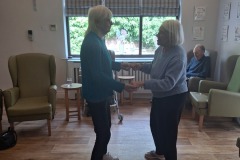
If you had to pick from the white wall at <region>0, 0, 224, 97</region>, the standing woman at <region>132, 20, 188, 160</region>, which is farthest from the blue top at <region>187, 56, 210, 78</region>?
the standing woman at <region>132, 20, 188, 160</region>

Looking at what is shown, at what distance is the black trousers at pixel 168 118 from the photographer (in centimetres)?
202

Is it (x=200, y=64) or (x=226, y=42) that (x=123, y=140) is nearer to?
(x=200, y=64)

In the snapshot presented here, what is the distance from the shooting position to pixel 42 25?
4.45 m

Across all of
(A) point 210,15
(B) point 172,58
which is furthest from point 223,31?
(B) point 172,58

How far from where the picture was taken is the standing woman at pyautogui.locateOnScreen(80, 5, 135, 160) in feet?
5.90

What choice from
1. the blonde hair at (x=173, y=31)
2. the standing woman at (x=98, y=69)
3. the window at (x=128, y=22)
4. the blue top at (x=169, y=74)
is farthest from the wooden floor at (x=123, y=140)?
the window at (x=128, y=22)

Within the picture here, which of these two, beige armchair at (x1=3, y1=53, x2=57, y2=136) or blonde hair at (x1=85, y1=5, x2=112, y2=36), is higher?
blonde hair at (x1=85, y1=5, x2=112, y2=36)

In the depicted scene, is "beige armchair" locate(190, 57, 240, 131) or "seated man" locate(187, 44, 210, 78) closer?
"beige armchair" locate(190, 57, 240, 131)

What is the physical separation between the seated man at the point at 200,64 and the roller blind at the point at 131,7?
106 centimetres

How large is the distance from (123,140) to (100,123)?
1.07m

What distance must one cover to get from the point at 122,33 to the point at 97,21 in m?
2.89

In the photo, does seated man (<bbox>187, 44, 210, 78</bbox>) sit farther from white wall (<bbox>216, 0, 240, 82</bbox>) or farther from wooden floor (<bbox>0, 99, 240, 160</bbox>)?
wooden floor (<bbox>0, 99, 240, 160</bbox>)

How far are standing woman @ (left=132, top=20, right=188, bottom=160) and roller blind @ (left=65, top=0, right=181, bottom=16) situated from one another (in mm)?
2577

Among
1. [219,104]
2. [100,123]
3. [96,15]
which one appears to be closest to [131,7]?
[219,104]
